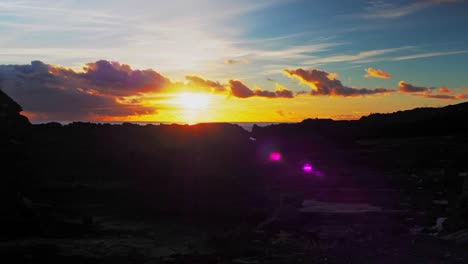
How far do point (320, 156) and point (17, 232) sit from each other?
137 feet

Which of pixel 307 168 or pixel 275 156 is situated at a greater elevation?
pixel 275 156

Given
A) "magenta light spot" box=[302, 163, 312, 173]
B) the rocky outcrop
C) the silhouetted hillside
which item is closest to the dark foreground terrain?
the rocky outcrop

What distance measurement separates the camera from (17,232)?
70.7ft

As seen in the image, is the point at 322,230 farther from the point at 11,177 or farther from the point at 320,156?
the point at 320,156

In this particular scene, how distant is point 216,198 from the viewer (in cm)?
3322

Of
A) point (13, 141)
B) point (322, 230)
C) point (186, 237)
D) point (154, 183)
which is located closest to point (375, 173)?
point (154, 183)

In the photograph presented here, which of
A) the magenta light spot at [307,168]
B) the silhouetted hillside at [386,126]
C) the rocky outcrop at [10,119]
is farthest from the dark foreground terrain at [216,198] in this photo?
the silhouetted hillside at [386,126]

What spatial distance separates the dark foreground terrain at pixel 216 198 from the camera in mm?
18703

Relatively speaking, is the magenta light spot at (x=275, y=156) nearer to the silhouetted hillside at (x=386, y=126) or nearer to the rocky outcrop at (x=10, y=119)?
the silhouetted hillside at (x=386, y=126)

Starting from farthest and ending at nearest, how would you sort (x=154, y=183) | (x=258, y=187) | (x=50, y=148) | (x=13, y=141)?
(x=50, y=148) → (x=154, y=183) → (x=258, y=187) → (x=13, y=141)

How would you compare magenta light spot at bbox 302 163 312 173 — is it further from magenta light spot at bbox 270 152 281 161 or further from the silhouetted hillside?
the silhouetted hillside

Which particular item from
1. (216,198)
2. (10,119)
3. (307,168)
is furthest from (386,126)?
(10,119)

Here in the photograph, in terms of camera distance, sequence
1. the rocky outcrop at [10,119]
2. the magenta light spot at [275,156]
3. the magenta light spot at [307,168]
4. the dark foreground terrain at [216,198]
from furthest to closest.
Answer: the magenta light spot at [275,156] < the magenta light spot at [307,168] < the rocky outcrop at [10,119] < the dark foreground terrain at [216,198]

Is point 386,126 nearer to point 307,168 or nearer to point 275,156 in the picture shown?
point 275,156
